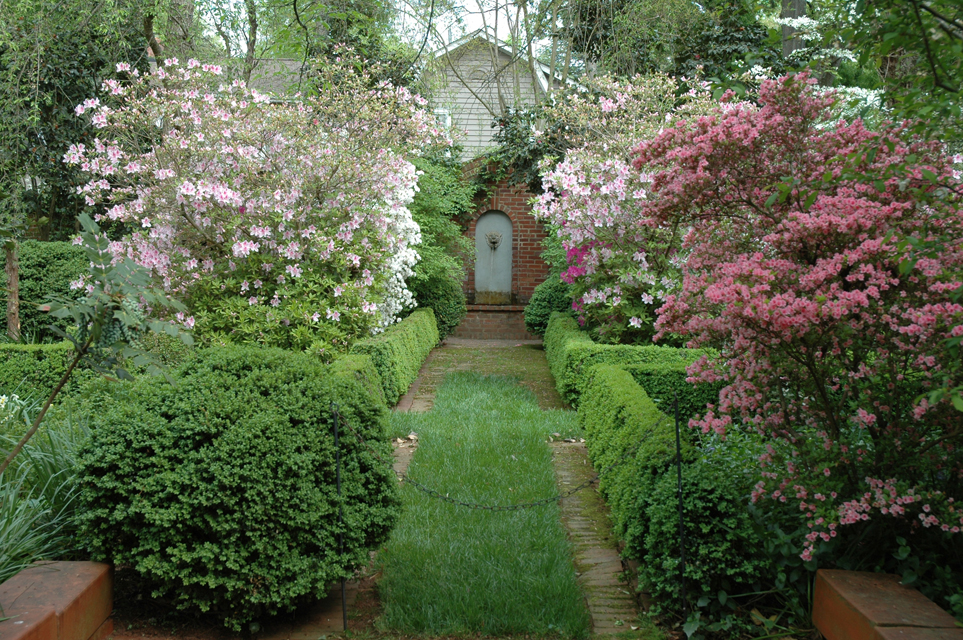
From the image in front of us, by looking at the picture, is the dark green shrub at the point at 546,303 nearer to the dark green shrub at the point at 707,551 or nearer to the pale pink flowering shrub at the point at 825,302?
the pale pink flowering shrub at the point at 825,302

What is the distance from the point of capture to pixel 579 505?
4.77m

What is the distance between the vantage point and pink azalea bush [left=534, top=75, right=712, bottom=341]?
25.5ft

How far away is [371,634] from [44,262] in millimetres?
8488

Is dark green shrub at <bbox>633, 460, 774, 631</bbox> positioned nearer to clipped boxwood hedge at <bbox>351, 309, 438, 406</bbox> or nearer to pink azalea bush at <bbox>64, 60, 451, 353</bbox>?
pink azalea bush at <bbox>64, 60, 451, 353</bbox>

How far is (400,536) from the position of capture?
405 centimetres

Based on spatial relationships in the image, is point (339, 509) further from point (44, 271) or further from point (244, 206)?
point (44, 271)

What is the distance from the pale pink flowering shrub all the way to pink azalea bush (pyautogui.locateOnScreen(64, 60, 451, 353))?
156 inches

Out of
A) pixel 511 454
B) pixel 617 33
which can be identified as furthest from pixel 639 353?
pixel 617 33

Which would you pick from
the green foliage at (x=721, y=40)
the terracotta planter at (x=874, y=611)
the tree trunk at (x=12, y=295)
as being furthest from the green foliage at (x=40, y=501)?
the green foliage at (x=721, y=40)

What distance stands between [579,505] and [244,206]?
4.24 m

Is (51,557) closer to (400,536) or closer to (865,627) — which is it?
(400,536)

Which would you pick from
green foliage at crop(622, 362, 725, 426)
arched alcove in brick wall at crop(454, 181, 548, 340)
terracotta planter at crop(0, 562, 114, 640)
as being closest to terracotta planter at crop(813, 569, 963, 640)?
terracotta planter at crop(0, 562, 114, 640)

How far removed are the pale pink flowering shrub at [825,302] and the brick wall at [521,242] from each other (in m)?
11.9

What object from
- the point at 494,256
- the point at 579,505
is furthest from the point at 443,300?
the point at 579,505
